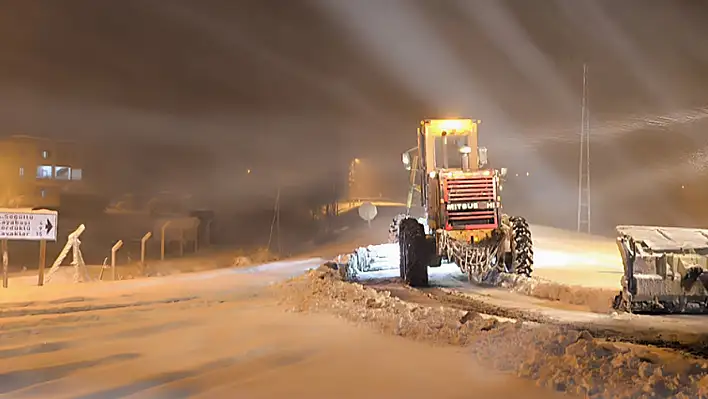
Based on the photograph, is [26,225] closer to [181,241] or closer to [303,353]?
[303,353]

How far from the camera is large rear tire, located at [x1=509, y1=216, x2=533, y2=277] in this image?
1522 centimetres

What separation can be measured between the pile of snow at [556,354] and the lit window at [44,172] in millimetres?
50759

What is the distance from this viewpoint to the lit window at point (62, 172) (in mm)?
55375

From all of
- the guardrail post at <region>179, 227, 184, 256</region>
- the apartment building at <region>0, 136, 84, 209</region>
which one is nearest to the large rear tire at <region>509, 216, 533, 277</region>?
the guardrail post at <region>179, 227, 184, 256</region>

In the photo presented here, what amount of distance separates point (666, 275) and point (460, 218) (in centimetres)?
466

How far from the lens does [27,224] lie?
13.0 metres

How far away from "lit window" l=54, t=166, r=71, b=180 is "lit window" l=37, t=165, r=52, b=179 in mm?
582

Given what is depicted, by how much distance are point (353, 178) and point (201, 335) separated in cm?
6371

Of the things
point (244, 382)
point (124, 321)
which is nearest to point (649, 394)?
point (244, 382)

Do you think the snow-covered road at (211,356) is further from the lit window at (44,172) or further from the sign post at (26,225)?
the lit window at (44,172)

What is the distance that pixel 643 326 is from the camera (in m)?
10.0

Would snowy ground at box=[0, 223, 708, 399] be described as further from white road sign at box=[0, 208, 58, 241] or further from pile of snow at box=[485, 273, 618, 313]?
pile of snow at box=[485, 273, 618, 313]

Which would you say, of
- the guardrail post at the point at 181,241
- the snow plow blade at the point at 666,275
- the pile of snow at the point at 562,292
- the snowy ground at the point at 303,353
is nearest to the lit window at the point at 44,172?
the guardrail post at the point at 181,241

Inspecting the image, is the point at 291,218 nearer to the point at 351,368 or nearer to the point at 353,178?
the point at 353,178
